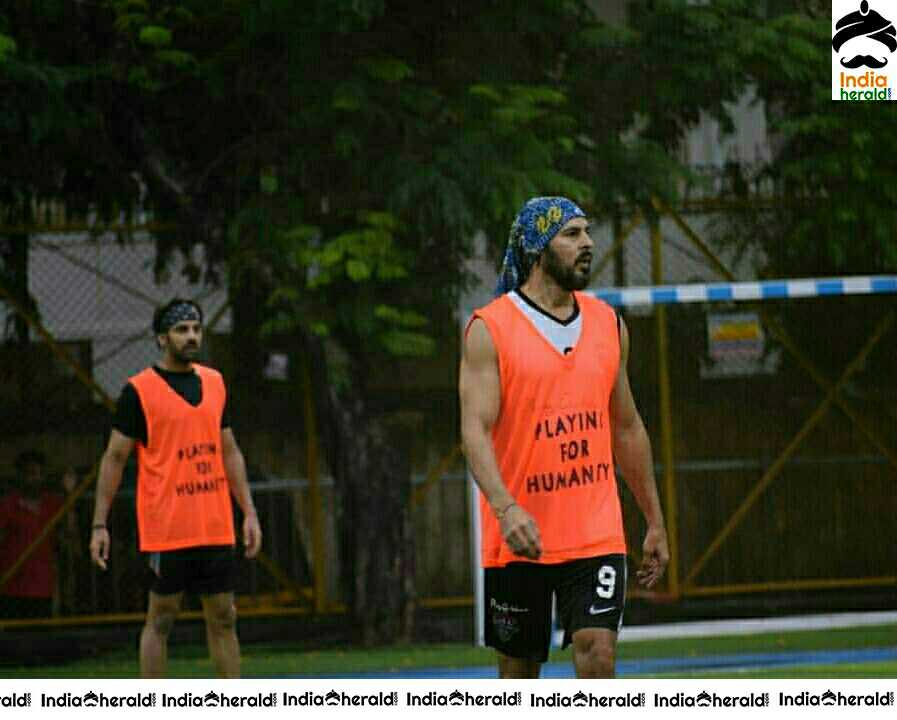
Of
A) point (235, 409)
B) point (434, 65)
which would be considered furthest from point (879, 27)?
point (235, 409)

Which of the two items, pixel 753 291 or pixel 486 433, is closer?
pixel 486 433

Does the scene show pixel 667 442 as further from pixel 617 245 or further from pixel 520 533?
pixel 520 533

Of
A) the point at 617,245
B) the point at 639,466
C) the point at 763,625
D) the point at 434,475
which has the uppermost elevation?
the point at 617,245

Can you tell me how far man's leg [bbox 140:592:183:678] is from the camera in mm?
10883

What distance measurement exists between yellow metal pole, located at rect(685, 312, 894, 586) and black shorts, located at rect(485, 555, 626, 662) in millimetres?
8713

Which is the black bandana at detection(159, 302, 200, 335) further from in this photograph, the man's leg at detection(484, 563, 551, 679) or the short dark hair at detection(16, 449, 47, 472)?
the short dark hair at detection(16, 449, 47, 472)

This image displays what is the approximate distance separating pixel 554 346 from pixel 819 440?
31.0 feet

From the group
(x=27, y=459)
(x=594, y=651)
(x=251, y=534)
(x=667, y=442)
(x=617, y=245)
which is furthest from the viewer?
(x=617, y=245)

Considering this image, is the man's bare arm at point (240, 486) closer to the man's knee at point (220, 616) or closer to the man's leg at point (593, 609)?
the man's knee at point (220, 616)

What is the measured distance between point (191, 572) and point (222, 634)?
0.37 meters

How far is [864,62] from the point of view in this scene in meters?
16.3

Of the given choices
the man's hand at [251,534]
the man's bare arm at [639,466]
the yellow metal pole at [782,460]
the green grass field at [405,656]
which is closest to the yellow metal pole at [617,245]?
the yellow metal pole at [782,460]

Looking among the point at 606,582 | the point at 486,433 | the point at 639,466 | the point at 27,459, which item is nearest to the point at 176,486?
the point at 639,466

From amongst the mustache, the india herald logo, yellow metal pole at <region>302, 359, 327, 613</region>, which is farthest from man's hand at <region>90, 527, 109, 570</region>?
the mustache
